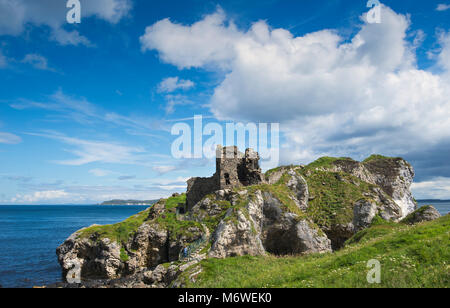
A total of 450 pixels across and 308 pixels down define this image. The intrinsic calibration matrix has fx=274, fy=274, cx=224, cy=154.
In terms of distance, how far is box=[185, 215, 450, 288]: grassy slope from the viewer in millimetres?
10734

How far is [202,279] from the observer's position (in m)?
16.9

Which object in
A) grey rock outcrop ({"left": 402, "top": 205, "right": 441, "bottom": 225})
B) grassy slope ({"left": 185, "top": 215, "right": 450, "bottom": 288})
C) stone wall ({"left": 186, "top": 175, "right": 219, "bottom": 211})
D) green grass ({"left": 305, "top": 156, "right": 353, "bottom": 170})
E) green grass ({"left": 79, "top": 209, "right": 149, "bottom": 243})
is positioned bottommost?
green grass ({"left": 79, "top": 209, "right": 149, "bottom": 243})

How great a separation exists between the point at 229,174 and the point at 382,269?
Result: 29.1 meters

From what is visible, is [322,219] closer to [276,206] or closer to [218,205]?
[276,206]

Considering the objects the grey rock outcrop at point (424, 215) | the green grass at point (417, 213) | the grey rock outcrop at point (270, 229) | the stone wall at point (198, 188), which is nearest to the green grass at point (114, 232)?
the stone wall at point (198, 188)

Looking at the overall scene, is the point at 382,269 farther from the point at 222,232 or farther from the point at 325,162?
the point at 325,162

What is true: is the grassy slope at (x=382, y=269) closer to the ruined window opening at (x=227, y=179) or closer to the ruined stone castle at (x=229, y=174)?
the ruined window opening at (x=227, y=179)

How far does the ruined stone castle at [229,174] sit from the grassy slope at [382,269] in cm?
2152

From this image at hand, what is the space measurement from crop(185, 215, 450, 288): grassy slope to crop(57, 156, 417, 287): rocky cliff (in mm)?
6198

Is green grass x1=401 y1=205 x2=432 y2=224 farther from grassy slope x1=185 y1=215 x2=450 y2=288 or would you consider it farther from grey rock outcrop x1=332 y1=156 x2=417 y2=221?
grey rock outcrop x1=332 y1=156 x2=417 y2=221

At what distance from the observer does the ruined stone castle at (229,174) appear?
3991cm

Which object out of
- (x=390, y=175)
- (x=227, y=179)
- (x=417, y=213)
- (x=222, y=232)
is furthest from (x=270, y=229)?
(x=390, y=175)

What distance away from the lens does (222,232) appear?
25859 millimetres

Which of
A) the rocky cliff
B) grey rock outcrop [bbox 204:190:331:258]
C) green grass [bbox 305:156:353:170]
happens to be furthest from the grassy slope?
green grass [bbox 305:156:353:170]
